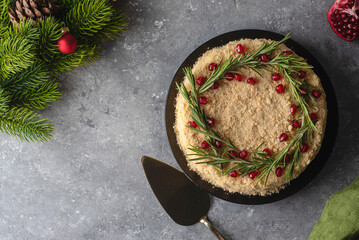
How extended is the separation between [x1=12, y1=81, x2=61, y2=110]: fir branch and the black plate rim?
0.59 meters

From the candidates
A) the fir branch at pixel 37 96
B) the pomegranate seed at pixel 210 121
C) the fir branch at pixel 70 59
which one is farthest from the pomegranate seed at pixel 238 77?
the fir branch at pixel 37 96

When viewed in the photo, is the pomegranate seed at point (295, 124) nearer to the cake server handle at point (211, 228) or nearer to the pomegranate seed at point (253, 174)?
the pomegranate seed at point (253, 174)

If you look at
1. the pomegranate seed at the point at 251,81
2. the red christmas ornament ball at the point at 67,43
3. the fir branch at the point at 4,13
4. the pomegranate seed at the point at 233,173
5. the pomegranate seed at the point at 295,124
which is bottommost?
the pomegranate seed at the point at 233,173

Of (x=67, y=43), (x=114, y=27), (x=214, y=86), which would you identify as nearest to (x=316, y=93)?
(x=214, y=86)

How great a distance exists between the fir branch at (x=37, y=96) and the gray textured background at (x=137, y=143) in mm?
168

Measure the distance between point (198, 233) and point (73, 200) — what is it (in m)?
0.74

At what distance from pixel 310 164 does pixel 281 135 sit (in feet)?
0.99

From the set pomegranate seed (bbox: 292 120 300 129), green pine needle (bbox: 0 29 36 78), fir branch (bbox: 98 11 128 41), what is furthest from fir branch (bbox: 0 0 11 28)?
pomegranate seed (bbox: 292 120 300 129)

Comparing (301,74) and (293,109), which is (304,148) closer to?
(293,109)

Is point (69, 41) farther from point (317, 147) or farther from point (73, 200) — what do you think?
point (317, 147)

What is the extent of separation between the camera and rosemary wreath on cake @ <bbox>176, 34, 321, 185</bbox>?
4.97 feet

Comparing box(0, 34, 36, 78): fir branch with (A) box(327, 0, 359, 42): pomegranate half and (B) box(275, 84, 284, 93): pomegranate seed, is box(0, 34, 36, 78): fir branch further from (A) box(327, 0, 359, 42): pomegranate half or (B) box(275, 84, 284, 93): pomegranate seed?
(A) box(327, 0, 359, 42): pomegranate half

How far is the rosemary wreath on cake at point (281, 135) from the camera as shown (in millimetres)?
1514

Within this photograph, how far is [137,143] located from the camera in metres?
1.90
